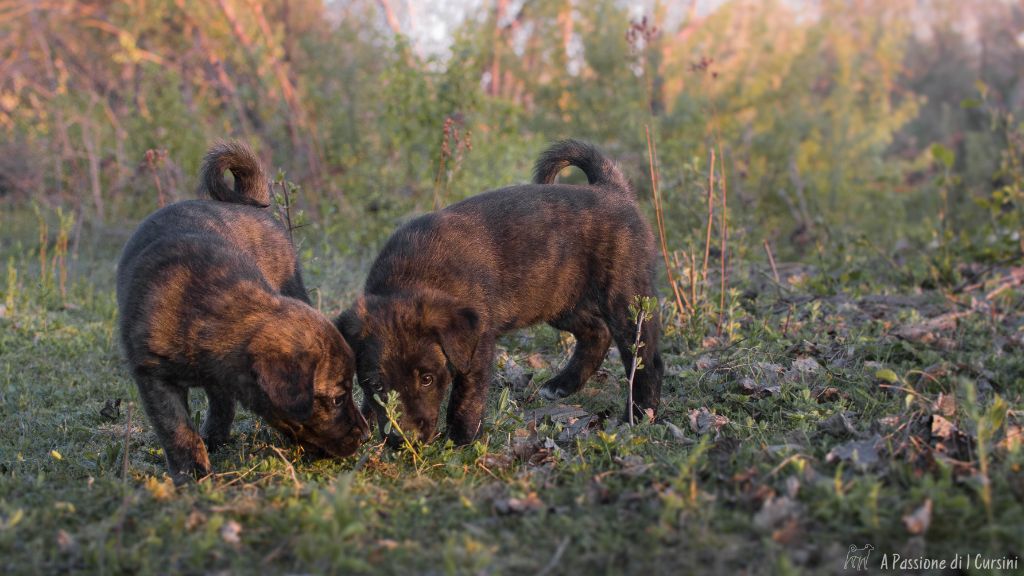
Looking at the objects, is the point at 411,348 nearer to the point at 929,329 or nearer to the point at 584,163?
the point at 584,163

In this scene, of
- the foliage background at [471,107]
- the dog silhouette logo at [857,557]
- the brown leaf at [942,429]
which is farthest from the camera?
the foliage background at [471,107]

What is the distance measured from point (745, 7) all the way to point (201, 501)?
465 inches

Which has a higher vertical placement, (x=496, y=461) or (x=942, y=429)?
(x=942, y=429)

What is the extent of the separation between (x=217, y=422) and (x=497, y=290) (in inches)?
60.7

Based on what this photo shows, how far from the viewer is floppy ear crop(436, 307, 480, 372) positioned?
382 cm

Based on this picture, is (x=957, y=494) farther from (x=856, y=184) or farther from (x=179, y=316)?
(x=856, y=184)

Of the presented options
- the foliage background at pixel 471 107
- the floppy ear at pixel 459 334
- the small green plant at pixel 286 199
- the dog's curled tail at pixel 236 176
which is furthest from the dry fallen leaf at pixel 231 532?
the foliage background at pixel 471 107

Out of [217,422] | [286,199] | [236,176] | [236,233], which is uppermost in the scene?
[236,176]

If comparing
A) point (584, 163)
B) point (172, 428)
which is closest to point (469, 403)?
point (172, 428)

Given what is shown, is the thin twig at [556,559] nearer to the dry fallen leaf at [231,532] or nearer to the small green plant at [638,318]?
the dry fallen leaf at [231,532]

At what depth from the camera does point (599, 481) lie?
3127 mm

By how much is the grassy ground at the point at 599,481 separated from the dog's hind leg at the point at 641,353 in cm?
11

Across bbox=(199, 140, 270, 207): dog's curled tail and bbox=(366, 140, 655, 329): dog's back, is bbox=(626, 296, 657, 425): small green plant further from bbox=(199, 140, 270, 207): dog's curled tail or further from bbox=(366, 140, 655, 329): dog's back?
bbox=(199, 140, 270, 207): dog's curled tail

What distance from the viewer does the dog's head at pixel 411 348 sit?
152 inches
